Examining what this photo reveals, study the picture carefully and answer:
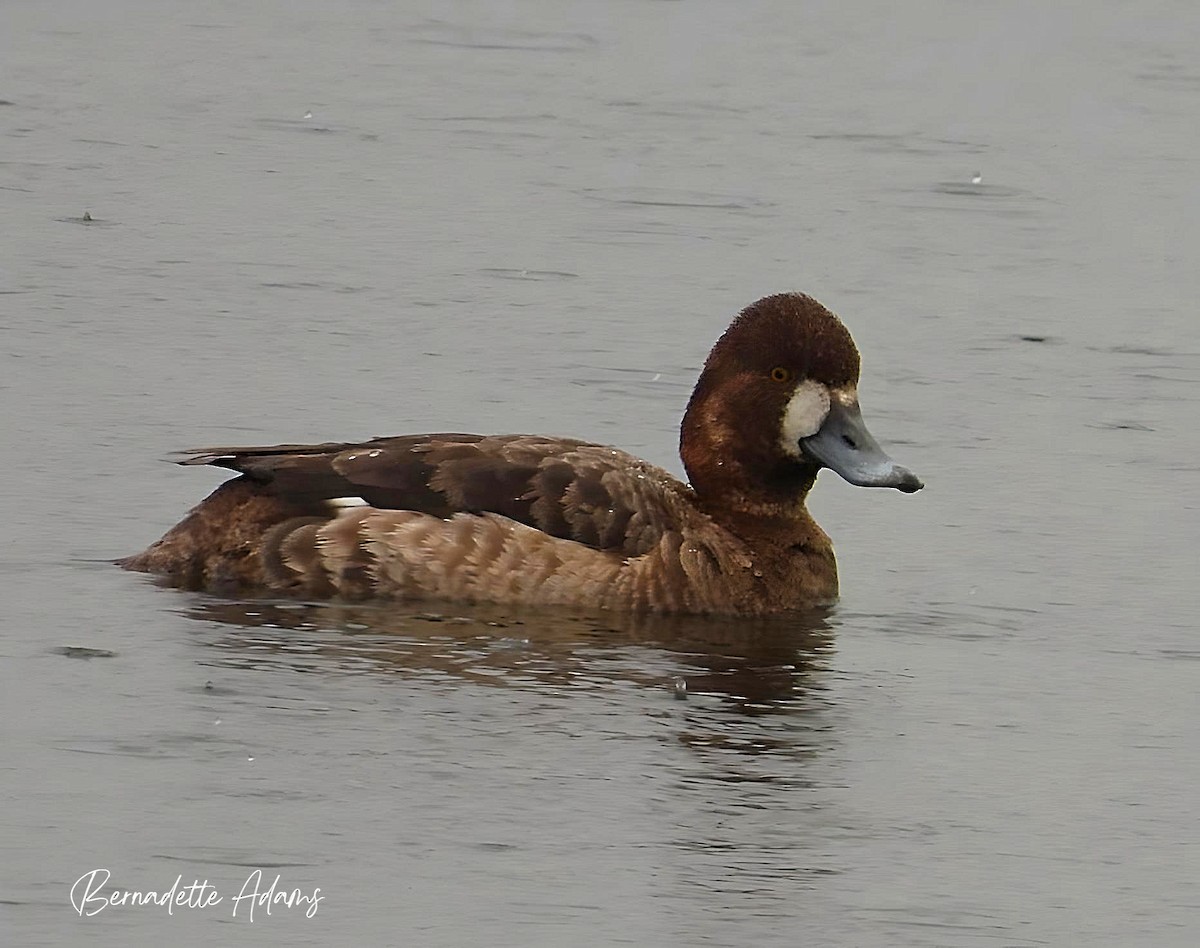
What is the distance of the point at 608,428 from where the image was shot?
39.6ft

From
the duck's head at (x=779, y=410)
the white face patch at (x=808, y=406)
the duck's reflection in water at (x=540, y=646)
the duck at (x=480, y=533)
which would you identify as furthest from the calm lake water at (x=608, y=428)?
the white face patch at (x=808, y=406)

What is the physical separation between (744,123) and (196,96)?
3410mm

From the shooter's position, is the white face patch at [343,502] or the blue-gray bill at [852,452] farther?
the blue-gray bill at [852,452]

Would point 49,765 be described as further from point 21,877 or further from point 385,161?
point 385,161

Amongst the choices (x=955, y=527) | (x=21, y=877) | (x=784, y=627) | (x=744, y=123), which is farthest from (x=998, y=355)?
(x=21, y=877)

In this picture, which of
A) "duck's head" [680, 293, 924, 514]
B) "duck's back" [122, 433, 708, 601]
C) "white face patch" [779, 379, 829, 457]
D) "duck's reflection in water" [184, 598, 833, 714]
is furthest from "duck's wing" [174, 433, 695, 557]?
"white face patch" [779, 379, 829, 457]

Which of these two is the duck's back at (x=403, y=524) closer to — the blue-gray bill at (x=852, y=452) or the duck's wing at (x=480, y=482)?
the duck's wing at (x=480, y=482)

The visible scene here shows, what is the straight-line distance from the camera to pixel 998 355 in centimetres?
1359

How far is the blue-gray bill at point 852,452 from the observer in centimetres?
1027

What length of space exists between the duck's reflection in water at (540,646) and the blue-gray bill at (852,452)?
505 millimetres

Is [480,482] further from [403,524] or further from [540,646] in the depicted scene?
[540,646]

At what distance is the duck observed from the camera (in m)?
9.96

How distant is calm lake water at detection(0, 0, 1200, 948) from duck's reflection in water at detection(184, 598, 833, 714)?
29 mm

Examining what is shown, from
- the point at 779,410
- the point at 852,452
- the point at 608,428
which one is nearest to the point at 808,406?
the point at 779,410
